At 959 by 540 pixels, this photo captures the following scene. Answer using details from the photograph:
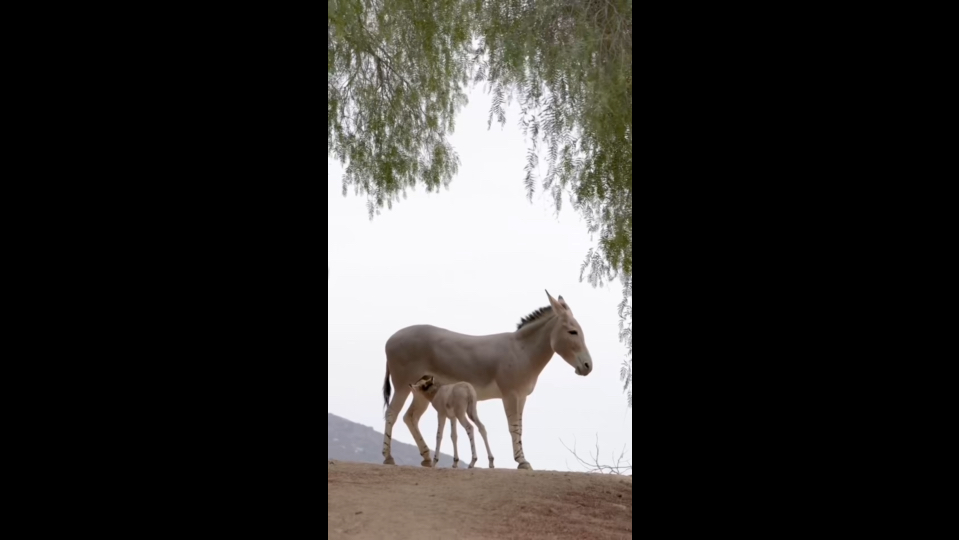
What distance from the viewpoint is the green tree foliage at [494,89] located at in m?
4.91

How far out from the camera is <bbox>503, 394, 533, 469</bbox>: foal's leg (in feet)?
18.8

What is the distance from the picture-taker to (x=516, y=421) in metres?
5.84

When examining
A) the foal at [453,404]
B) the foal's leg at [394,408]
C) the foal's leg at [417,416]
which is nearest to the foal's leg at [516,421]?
the foal at [453,404]

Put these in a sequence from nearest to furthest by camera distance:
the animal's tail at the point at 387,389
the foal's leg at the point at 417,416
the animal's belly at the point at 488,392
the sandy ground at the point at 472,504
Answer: the sandy ground at the point at 472,504
the animal's belly at the point at 488,392
the foal's leg at the point at 417,416
the animal's tail at the point at 387,389

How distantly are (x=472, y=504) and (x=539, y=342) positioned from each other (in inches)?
70.1

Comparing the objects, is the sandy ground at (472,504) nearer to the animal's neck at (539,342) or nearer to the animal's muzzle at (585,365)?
the animal's muzzle at (585,365)

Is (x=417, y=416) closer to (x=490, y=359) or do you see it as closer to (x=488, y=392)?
(x=488, y=392)

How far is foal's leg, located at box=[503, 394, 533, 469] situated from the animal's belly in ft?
0.27

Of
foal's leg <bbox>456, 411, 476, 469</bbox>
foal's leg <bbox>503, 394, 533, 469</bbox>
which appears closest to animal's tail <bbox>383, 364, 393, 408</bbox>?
foal's leg <bbox>456, 411, 476, 469</bbox>
